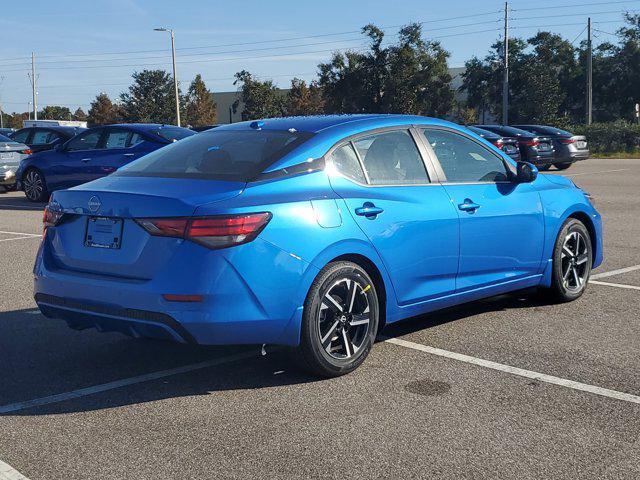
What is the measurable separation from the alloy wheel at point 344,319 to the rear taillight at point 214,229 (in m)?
0.66

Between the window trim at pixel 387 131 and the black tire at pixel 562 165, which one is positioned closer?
the window trim at pixel 387 131

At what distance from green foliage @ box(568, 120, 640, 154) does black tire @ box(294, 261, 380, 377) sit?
4075 centimetres

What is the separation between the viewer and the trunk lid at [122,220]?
A: 463 centimetres

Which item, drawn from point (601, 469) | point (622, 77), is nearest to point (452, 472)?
point (601, 469)

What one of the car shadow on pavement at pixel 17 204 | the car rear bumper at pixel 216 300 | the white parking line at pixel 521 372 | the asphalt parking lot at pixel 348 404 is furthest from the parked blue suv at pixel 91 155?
the car rear bumper at pixel 216 300

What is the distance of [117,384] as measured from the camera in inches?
197

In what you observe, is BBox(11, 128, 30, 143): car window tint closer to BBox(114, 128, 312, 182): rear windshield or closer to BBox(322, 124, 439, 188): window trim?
BBox(114, 128, 312, 182): rear windshield

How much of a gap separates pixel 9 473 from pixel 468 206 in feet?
11.4

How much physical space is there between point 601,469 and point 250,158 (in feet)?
8.79

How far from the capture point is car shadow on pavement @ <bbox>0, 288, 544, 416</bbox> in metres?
4.80

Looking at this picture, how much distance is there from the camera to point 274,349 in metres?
5.05

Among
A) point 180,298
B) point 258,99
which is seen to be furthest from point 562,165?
point 258,99

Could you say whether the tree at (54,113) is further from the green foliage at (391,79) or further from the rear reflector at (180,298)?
the rear reflector at (180,298)

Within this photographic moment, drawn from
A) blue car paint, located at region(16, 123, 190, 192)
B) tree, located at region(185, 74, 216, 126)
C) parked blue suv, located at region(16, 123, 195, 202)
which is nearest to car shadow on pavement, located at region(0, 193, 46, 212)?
parked blue suv, located at region(16, 123, 195, 202)
